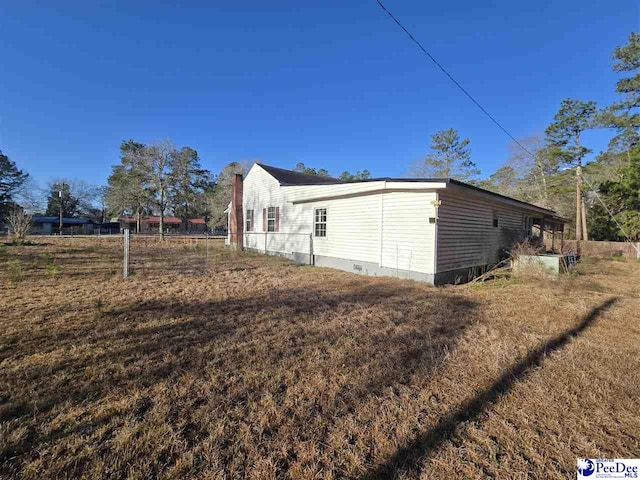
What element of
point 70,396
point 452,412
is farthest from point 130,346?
point 452,412

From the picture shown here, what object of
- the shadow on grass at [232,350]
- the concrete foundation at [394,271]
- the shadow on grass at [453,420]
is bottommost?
the shadow on grass at [453,420]

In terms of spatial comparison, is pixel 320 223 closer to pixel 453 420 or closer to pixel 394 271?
Answer: pixel 394 271

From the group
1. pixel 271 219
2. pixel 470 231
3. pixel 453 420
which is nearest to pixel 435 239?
pixel 470 231

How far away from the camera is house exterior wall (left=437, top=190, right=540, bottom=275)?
8188mm

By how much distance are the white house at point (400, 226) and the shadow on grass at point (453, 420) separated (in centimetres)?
450

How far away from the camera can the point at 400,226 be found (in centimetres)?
858

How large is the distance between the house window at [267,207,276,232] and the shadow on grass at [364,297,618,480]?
12.3 metres

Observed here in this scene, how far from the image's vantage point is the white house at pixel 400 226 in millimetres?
8062

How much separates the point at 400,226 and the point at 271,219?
8.00 meters

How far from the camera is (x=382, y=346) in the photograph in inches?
149

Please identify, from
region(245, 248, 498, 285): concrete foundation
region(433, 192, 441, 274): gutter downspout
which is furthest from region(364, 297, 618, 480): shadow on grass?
region(245, 248, 498, 285): concrete foundation

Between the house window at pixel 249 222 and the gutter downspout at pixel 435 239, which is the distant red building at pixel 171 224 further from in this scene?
the gutter downspout at pixel 435 239

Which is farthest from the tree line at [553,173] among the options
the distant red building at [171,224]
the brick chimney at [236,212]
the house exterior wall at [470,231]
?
the distant red building at [171,224]

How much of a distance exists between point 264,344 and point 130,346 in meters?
1.66
